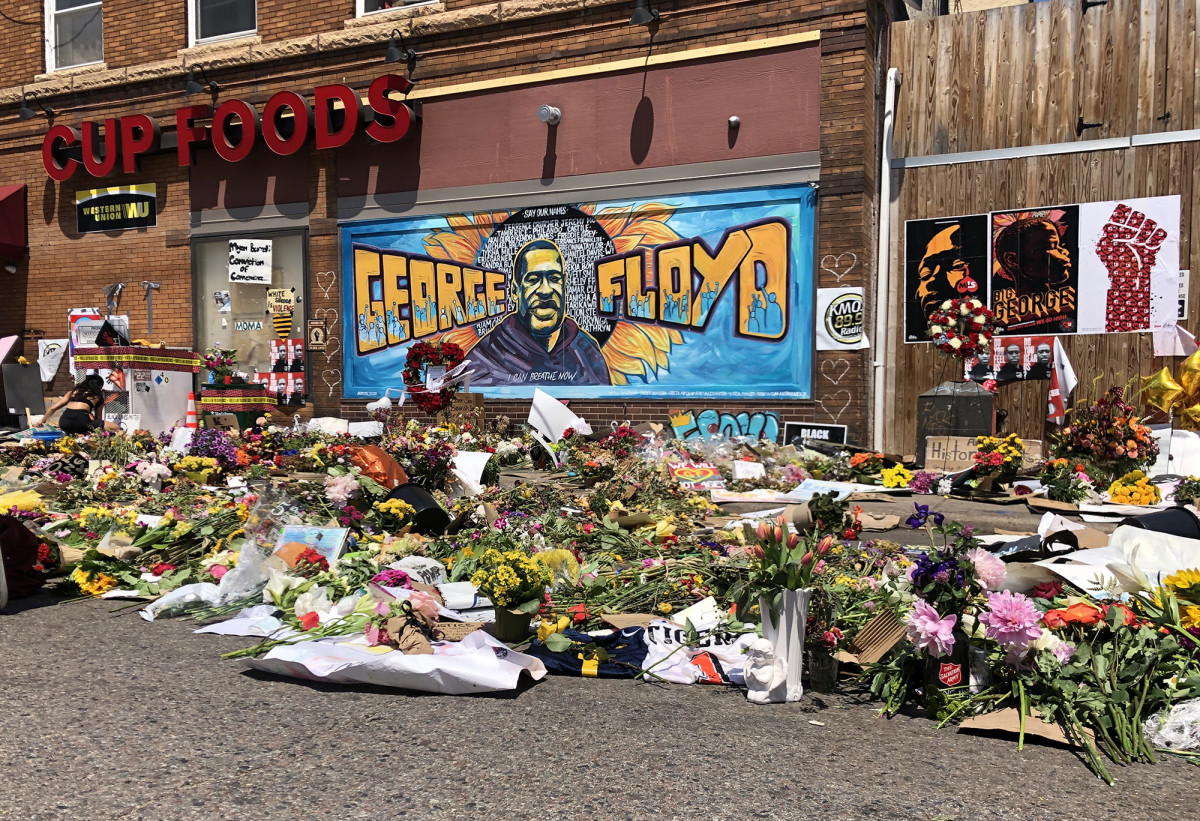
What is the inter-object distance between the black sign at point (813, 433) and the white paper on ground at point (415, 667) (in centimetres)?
816

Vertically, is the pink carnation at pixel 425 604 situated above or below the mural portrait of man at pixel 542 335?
below

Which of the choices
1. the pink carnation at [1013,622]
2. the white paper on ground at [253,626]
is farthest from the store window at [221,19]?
the pink carnation at [1013,622]

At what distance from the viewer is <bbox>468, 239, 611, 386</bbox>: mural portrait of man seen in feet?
43.1

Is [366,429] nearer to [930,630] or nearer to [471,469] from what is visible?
[471,469]

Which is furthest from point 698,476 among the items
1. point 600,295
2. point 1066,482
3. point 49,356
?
point 49,356

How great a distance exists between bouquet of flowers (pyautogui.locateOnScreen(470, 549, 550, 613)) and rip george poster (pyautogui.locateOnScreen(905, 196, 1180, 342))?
8956 millimetres

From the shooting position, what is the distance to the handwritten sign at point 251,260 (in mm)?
14781

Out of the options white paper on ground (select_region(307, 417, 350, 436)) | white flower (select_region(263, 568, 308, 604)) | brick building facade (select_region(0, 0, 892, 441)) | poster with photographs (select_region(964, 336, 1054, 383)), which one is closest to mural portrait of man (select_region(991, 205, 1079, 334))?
poster with photographs (select_region(964, 336, 1054, 383))

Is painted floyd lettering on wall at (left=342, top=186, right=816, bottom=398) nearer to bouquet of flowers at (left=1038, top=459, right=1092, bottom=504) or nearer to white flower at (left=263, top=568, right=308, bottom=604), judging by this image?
bouquet of flowers at (left=1038, top=459, right=1092, bottom=504)

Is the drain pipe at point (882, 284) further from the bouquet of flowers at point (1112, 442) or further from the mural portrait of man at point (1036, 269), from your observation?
the bouquet of flowers at point (1112, 442)

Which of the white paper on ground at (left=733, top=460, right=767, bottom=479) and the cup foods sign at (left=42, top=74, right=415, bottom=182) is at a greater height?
the cup foods sign at (left=42, top=74, right=415, bottom=182)

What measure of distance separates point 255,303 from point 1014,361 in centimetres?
1165

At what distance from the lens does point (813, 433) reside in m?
11.7

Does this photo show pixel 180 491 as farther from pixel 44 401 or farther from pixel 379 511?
pixel 44 401
